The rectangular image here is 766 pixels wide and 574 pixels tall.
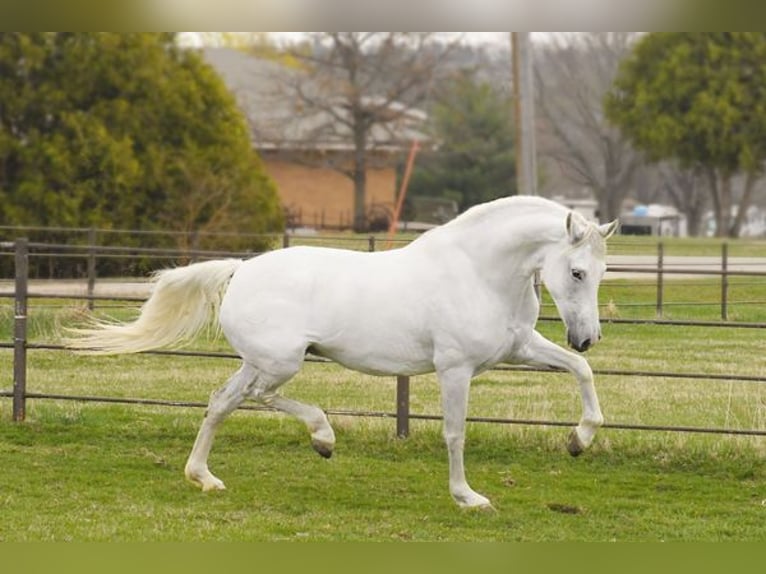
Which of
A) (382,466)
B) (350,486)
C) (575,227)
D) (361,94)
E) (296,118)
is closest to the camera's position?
(575,227)

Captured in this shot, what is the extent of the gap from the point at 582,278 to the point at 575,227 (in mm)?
254

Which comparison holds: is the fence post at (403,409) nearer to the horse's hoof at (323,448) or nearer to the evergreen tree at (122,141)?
the horse's hoof at (323,448)

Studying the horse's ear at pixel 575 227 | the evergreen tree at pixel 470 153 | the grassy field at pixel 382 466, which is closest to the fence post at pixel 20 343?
the grassy field at pixel 382 466

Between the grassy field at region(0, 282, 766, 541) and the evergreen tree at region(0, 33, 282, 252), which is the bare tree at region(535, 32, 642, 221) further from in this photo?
the grassy field at region(0, 282, 766, 541)

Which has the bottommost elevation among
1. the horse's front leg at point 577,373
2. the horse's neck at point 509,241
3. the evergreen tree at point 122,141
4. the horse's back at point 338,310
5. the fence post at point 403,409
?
the fence post at point 403,409

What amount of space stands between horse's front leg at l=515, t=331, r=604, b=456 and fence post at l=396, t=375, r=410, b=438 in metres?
1.89

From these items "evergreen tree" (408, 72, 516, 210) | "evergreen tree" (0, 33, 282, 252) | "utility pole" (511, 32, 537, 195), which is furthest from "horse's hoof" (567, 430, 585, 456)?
"evergreen tree" (408, 72, 516, 210)

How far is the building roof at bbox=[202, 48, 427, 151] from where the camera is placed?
38.8 metres

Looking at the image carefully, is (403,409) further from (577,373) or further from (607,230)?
(607,230)

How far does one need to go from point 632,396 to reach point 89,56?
1513 cm

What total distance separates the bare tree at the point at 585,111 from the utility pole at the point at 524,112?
1094 inches

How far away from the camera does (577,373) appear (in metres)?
7.08

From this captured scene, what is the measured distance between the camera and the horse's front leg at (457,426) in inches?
278

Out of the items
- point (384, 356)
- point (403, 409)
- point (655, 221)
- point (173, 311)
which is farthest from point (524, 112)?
point (655, 221)
